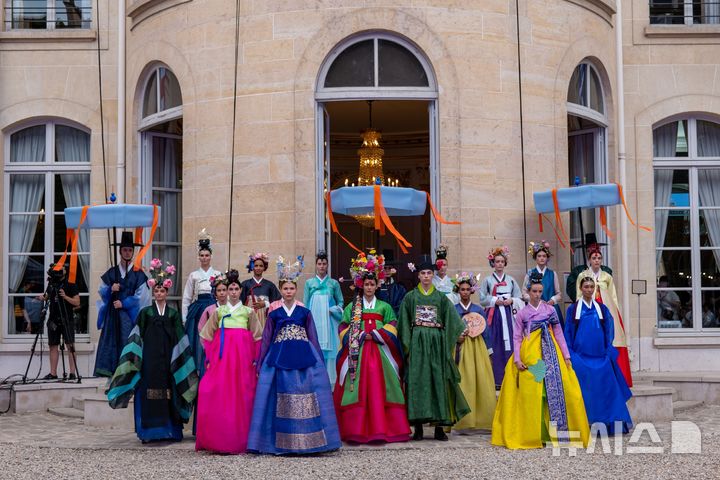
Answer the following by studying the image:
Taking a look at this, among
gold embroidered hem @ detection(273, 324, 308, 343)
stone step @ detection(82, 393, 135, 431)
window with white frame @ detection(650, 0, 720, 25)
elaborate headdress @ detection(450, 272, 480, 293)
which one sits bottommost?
stone step @ detection(82, 393, 135, 431)

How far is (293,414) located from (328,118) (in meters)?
4.51

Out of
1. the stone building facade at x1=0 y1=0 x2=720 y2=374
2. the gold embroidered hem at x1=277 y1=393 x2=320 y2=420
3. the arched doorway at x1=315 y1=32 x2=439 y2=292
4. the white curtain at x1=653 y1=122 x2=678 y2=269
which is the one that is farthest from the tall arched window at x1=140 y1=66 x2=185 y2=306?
the white curtain at x1=653 y1=122 x2=678 y2=269

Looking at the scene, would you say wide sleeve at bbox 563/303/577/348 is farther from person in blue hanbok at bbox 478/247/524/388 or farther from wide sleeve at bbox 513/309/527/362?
person in blue hanbok at bbox 478/247/524/388

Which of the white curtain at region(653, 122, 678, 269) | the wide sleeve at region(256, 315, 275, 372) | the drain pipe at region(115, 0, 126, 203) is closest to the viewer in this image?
the wide sleeve at region(256, 315, 275, 372)

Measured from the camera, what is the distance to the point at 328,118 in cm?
1208

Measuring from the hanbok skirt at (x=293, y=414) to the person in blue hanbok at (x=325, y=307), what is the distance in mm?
2054

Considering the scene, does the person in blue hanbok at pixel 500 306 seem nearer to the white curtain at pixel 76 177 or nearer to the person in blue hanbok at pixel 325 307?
the person in blue hanbok at pixel 325 307

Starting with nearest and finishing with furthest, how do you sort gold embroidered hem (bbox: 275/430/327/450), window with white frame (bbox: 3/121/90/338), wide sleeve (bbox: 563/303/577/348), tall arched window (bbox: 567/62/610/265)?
gold embroidered hem (bbox: 275/430/327/450) → wide sleeve (bbox: 563/303/577/348) → tall arched window (bbox: 567/62/610/265) → window with white frame (bbox: 3/121/90/338)

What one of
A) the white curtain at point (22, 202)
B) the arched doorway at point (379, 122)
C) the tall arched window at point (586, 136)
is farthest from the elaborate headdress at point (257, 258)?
the white curtain at point (22, 202)

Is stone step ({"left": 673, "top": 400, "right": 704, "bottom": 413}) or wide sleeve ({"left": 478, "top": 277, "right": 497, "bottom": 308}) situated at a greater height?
wide sleeve ({"left": 478, "top": 277, "right": 497, "bottom": 308})

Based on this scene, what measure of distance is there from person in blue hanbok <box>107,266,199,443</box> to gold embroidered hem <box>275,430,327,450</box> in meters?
1.07

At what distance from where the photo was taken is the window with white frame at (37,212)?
45.3 feet

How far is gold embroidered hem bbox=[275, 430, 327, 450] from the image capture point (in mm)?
8469

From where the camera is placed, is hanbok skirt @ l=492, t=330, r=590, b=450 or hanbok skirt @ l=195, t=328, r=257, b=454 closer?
hanbok skirt @ l=195, t=328, r=257, b=454
